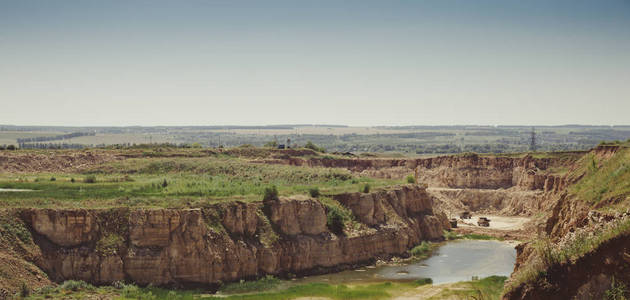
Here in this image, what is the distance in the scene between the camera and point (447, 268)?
56719 mm

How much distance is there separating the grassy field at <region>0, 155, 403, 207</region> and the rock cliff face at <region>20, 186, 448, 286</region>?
2.40m

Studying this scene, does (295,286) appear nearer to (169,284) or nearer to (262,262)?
(262,262)

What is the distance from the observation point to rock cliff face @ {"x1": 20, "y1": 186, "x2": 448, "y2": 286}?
44.3m

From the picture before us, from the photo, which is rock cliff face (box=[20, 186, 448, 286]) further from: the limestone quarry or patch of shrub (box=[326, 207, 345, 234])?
patch of shrub (box=[326, 207, 345, 234])

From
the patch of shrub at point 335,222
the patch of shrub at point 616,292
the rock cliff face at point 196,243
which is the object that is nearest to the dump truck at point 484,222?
the rock cliff face at point 196,243

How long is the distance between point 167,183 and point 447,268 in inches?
1116

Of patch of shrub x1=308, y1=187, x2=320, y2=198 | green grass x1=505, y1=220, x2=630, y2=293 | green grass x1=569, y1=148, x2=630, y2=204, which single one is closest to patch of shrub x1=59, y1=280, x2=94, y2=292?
patch of shrub x1=308, y1=187, x2=320, y2=198

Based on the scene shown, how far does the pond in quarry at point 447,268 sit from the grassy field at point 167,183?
9.82m

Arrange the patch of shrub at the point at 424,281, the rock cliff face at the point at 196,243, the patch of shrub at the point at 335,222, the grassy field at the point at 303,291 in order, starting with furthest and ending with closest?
the patch of shrub at the point at 335,222
the patch of shrub at the point at 424,281
the rock cliff face at the point at 196,243
the grassy field at the point at 303,291

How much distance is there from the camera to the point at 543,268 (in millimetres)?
20375

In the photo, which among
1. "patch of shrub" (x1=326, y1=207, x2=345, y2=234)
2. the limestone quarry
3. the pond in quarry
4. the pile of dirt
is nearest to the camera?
the limestone quarry

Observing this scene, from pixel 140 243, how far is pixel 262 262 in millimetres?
10194

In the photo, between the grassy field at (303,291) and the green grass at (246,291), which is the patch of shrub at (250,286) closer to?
the green grass at (246,291)

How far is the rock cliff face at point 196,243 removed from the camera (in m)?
44.3
